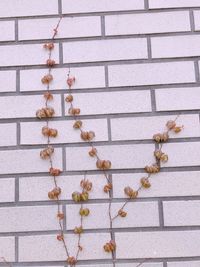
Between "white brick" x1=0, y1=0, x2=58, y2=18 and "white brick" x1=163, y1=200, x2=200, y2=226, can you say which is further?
"white brick" x1=0, y1=0, x2=58, y2=18

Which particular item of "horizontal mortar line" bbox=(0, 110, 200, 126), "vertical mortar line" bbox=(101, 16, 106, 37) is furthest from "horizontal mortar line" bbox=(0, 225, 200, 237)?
"vertical mortar line" bbox=(101, 16, 106, 37)

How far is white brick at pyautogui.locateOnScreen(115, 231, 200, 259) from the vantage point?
5.88 feet

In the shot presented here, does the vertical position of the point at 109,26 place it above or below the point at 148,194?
above

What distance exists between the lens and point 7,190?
1.84m

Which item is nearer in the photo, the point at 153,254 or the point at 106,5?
the point at 153,254

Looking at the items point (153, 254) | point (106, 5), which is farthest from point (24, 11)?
point (153, 254)

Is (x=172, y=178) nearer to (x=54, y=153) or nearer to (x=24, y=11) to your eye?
(x=54, y=153)

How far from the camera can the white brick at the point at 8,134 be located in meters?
1.87

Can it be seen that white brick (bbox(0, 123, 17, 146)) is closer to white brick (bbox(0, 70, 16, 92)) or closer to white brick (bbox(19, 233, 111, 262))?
white brick (bbox(0, 70, 16, 92))

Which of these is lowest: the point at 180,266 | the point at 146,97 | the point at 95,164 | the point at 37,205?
the point at 180,266

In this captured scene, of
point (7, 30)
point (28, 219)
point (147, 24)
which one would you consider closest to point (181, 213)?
point (28, 219)

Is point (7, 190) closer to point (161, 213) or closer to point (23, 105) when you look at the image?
point (23, 105)

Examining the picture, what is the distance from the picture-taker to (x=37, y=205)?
1835 millimetres

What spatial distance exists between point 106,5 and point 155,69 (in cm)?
38
